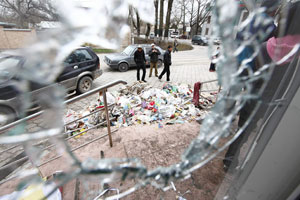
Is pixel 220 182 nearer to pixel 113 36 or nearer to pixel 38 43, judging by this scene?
pixel 113 36

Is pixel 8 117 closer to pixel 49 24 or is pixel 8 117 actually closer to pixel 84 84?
pixel 49 24

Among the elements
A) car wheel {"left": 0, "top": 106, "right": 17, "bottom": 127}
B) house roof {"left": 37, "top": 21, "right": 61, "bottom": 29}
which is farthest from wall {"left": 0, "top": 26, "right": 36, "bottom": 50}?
car wheel {"left": 0, "top": 106, "right": 17, "bottom": 127}

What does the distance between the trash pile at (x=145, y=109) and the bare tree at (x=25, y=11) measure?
2297 millimetres

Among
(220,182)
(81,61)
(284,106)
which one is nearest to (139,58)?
(81,61)

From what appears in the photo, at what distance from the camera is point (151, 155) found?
2104 mm

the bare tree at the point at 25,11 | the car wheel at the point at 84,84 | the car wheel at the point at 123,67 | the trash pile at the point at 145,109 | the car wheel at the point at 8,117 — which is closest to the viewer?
the bare tree at the point at 25,11

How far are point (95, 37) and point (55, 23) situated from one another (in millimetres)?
139

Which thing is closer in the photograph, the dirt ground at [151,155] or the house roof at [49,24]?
the house roof at [49,24]

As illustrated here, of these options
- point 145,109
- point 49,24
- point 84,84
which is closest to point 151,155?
point 145,109

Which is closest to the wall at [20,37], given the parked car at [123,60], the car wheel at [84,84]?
the car wheel at [84,84]

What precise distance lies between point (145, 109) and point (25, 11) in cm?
322

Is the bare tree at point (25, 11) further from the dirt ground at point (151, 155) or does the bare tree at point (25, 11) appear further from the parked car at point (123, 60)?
the parked car at point (123, 60)

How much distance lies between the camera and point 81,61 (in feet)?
14.5

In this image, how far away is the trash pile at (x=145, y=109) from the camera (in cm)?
342
